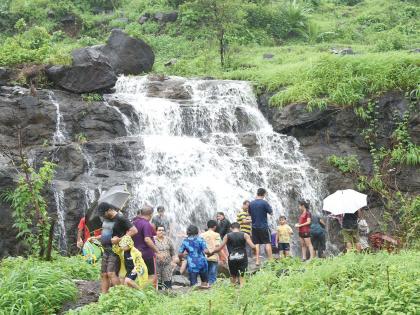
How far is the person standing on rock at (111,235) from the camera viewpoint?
8414 millimetres

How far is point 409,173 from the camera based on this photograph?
18109 millimetres

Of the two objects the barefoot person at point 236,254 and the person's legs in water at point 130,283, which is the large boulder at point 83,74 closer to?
the barefoot person at point 236,254

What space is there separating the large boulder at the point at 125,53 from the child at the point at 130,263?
1630 centimetres

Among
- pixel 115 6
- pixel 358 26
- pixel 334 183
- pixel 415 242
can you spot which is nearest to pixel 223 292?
pixel 415 242

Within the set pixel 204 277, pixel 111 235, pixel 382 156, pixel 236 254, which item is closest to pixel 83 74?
pixel 382 156

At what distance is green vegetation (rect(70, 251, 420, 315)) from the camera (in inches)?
258

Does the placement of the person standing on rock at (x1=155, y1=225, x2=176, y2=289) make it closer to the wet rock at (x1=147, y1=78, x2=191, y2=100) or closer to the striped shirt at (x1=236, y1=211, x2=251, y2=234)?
the striped shirt at (x1=236, y1=211, x2=251, y2=234)

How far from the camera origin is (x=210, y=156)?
18.5 m

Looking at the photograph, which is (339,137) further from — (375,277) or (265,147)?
(375,277)

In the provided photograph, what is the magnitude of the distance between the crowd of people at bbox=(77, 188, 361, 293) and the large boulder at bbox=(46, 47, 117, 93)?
24.9ft

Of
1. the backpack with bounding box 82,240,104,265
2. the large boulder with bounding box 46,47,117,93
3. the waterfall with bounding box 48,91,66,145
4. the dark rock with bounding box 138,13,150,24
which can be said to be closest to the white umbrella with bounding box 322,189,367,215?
the backpack with bounding box 82,240,104,265

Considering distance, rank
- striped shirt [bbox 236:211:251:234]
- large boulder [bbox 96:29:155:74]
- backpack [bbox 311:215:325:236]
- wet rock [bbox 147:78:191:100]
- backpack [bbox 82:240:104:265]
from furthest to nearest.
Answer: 1. large boulder [bbox 96:29:155:74]
2. wet rock [bbox 147:78:191:100]
3. backpack [bbox 311:215:325:236]
4. striped shirt [bbox 236:211:251:234]
5. backpack [bbox 82:240:104:265]

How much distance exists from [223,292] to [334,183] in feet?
36.2

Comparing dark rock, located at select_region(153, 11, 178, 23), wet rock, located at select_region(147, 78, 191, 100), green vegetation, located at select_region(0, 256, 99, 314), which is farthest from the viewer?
dark rock, located at select_region(153, 11, 178, 23)
